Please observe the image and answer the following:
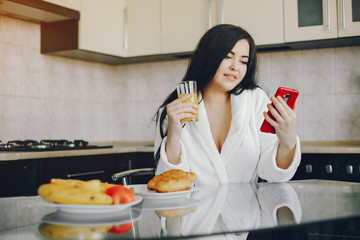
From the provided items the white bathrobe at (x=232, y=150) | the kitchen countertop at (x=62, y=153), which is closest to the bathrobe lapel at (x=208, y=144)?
the white bathrobe at (x=232, y=150)

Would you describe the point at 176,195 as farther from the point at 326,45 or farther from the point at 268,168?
the point at 326,45

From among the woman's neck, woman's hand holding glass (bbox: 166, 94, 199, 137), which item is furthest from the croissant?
the woman's neck

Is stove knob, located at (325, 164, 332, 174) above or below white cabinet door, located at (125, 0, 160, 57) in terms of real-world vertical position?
below

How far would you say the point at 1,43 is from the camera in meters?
2.71

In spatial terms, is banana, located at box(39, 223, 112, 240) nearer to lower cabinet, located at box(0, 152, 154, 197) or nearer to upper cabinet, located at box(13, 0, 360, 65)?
lower cabinet, located at box(0, 152, 154, 197)

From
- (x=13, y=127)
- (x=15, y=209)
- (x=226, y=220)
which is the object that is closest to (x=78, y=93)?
(x=13, y=127)

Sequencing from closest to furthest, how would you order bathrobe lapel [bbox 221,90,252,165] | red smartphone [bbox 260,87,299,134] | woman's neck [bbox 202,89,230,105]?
red smartphone [bbox 260,87,299,134] < bathrobe lapel [bbox 221,90,252,165] < woman's neck [bbox 202,89,230,105]

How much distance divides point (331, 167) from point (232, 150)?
0.96 metres

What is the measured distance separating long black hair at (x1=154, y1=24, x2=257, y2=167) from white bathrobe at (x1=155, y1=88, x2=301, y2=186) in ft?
0.35

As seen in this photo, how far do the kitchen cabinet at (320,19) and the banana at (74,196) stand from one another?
7.35 feet

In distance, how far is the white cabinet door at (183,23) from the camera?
3.01 m

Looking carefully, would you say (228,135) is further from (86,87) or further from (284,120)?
(86,87)

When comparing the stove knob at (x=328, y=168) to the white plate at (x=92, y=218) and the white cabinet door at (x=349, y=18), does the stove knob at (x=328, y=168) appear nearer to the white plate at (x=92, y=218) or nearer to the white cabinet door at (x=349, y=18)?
the white cabinet door at (x=349, y=18)

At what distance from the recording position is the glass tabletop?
687 mm
